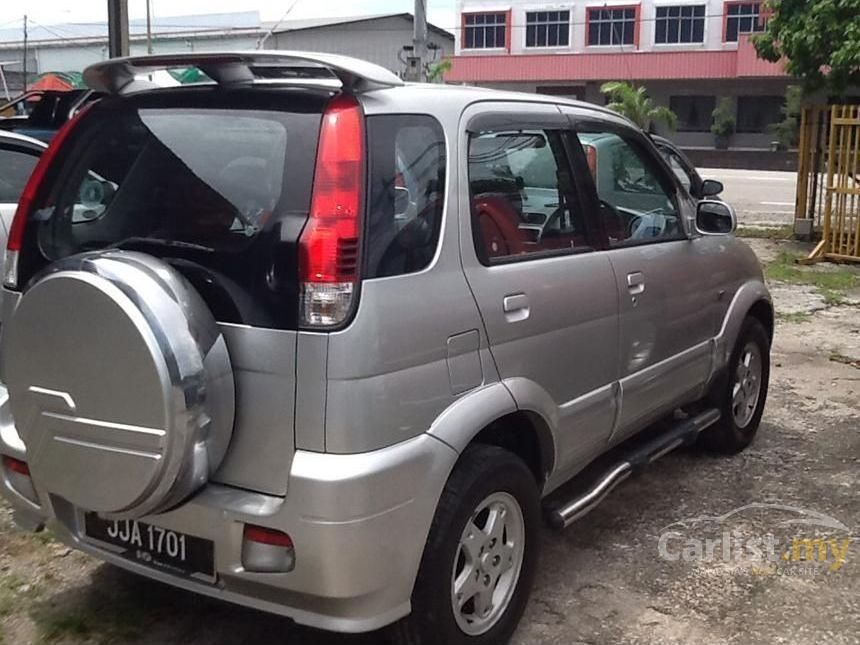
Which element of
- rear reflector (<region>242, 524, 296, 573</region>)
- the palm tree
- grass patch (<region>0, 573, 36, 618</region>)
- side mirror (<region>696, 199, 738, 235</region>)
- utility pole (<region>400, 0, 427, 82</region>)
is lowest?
grass patch (<region>0, 573, 36, 618</region>)

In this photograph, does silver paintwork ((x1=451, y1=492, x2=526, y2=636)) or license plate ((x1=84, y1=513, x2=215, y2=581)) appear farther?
silver paintwork ((x1=451, y1=492, x2=526, y2=636))

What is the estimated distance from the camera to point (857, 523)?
449 cm

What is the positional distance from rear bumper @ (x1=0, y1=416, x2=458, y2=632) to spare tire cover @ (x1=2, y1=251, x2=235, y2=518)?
0.16 meters

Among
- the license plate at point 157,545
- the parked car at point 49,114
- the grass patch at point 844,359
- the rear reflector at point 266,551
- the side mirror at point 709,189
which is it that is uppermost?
the parked car at point 49,114

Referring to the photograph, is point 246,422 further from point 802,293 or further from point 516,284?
point 802,293

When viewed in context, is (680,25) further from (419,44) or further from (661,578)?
(661,578)

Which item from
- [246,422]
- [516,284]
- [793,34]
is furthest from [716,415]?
[793,34]

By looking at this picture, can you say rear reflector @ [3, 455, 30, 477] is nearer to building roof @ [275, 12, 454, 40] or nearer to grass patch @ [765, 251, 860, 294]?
grass patch @ [765, 251, 860, 294]

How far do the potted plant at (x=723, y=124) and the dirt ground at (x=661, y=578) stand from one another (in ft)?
138

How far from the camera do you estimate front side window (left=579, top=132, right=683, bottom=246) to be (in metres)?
4.08

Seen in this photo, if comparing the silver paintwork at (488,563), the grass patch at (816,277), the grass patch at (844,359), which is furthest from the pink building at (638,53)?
the silver paintwork at (488,563)

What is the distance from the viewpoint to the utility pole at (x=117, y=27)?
10.5 m

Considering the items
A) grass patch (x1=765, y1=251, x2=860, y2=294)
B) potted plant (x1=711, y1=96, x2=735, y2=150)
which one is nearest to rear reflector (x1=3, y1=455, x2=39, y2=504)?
grass patch (x1=765, y1=251, x2=860, y2=294)

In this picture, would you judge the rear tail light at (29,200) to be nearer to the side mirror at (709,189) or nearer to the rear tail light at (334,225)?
the rear tail light at (334,225)
